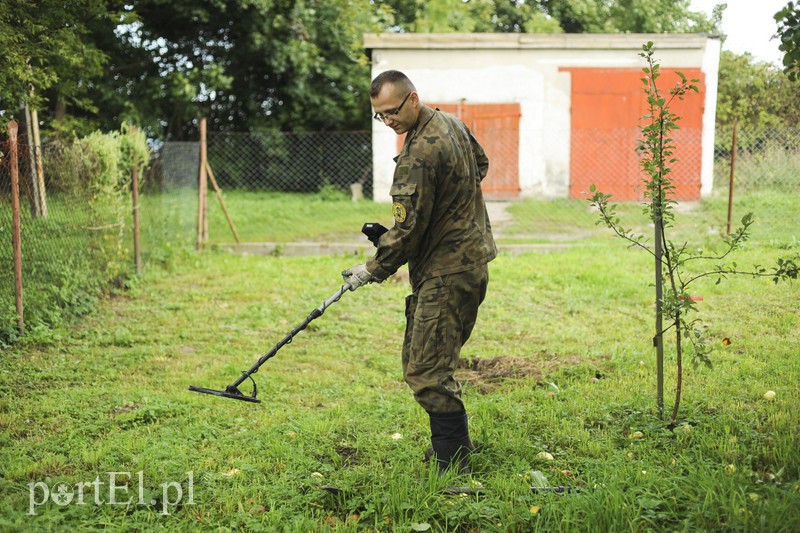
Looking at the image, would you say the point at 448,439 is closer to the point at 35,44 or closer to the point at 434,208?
the point at 434,208

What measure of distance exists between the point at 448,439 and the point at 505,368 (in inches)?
76.2

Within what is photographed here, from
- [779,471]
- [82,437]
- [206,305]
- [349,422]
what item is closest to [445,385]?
[349,422]

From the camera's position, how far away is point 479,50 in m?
16.1

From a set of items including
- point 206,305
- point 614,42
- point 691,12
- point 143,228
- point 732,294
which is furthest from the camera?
point 691,12

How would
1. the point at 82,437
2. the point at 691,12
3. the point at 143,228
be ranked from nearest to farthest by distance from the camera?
the point at 82,437, the point at 143,228, the point at 691,12

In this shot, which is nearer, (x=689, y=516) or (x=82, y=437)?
(x=689, y=516)

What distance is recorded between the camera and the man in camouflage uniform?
367 centimetres

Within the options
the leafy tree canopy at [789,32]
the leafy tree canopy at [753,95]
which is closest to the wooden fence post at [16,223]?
the leafy tree canopy at [789,32]

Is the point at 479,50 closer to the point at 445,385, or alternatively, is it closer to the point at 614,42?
the point at 614,42

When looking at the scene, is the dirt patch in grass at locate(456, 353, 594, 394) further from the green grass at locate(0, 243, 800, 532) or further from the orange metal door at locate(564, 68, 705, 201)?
the orange metal door at locate(564, 68, 705, 201)

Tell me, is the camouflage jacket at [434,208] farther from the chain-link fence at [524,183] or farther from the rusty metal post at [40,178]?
the chain-link fence at [524,183]

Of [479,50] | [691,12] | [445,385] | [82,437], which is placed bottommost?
[82,437]

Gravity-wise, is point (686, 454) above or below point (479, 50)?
below

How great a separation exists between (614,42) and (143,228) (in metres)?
10.9
